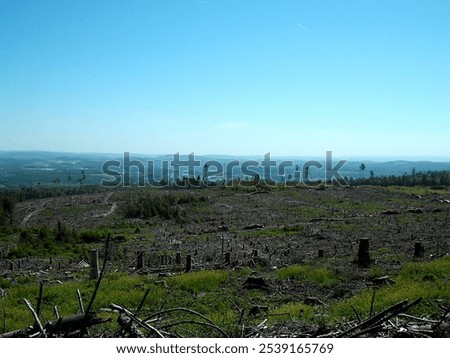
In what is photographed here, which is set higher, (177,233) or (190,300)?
(190,300)

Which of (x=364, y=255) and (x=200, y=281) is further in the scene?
(x=364, y=255)

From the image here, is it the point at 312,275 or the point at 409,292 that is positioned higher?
the point at 409,292

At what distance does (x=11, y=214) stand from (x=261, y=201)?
18139 mm

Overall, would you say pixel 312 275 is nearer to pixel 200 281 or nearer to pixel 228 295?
pixel 228 295

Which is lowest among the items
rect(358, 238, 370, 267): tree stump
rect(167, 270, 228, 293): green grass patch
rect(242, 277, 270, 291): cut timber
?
rect(167, 270, 228, 293): green grass patch

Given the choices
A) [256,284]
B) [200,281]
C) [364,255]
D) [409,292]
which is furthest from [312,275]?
[409,292]

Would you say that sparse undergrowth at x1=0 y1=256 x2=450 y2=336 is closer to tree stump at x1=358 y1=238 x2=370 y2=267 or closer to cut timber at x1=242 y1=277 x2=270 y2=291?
cut timber at x1=242 y1=277 x2=270 y2=291

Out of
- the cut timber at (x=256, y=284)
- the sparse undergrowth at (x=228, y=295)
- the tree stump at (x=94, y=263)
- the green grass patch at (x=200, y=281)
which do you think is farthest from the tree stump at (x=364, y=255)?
the tree stump at (x=94, y=263)

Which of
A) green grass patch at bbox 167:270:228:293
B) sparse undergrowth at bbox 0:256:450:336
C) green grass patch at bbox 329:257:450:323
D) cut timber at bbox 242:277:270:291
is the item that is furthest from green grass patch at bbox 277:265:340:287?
green grass patch at bbox 167:270:228:293

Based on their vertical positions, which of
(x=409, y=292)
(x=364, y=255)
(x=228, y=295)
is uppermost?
(x=409, y=292)

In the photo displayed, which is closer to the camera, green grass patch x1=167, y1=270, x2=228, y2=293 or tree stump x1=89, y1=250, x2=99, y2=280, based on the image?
green grass patch x1=167, y1=270, x2=228, y2=293
